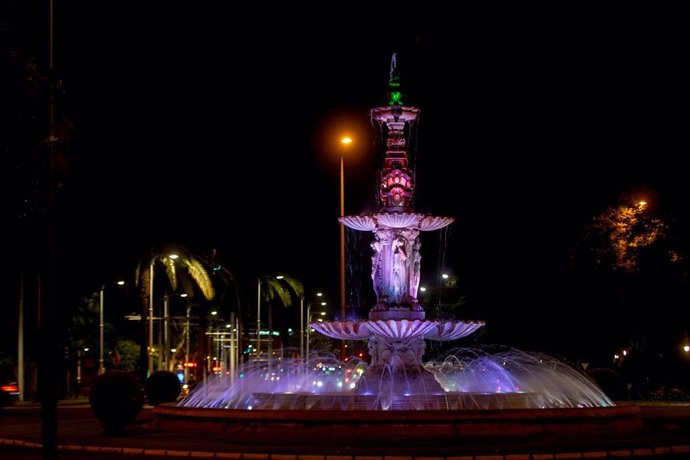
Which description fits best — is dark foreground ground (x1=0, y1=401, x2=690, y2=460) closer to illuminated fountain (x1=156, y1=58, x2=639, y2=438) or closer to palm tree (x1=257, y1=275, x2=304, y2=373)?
illuminated fountain (x1=156, y1=58, x2=639, y2=438)

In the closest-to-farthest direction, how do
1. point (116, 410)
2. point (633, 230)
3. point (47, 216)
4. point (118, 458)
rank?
point (47, 216) → point (118, 458) → point (116, 410) → point (633, 230)

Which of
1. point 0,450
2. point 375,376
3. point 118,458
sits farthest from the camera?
point 375,376

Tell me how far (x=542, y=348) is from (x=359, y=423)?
27580 mm

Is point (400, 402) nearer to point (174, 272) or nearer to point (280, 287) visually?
point (174, 272)

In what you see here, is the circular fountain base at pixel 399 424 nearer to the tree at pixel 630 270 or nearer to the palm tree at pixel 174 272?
the tree at pixel 630 270

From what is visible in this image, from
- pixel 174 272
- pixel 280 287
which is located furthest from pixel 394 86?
pixel 280 287

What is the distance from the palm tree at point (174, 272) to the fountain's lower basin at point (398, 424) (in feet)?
78.3

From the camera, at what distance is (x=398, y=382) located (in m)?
25.8

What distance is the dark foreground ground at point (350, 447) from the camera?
55.2 ft

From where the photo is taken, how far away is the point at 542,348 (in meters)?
46.6

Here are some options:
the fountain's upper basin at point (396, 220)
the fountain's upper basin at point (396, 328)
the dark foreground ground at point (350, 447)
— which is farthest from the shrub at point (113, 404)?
the fountain's upper basin at point (396, 220)

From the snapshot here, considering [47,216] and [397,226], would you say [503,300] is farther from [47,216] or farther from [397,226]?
[47,216]

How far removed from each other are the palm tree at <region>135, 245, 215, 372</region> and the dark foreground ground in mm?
22244

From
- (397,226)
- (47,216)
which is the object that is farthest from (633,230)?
(47,216)
